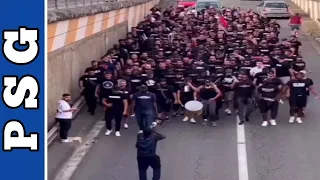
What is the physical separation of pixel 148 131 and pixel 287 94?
847 centimetres

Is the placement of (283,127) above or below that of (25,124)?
below

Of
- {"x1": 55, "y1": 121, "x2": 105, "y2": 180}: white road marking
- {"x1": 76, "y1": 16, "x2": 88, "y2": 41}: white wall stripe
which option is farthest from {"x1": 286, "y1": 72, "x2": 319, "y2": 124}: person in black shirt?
{"x1": 76, "y1": 16, "x2": 88, "y2": 41}: white wall stripe

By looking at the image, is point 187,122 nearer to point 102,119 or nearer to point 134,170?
point 102,119

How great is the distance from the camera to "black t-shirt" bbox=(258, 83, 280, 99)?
17297 millimetres

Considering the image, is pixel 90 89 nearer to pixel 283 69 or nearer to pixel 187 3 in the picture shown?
pixel 283 69

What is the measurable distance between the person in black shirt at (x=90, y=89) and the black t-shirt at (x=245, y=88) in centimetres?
389

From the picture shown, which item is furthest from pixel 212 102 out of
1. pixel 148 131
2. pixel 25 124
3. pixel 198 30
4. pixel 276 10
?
pixel 276 10

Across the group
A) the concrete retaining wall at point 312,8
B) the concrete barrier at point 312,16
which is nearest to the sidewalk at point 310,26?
the concrete barrier at point 312,16

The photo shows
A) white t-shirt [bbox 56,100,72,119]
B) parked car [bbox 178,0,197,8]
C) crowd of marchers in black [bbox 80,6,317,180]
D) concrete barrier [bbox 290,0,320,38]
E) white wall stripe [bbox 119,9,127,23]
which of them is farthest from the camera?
parked car [bbox 178,0,197,8]

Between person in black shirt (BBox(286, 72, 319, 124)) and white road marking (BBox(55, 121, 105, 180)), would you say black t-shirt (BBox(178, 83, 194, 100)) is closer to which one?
white road marking (BBox(55, 121, 105, 180))

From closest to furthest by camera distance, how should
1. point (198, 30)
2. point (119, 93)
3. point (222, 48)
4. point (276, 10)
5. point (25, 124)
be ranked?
point (25, 124)
point (119, 93)
point (222, 48)
point (198, 30)
point (276, 10)

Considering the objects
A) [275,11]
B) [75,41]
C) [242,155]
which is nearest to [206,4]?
[275,11]

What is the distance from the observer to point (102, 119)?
18594 mm

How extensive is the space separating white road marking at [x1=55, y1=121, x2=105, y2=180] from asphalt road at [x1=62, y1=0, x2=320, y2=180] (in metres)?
0.13
